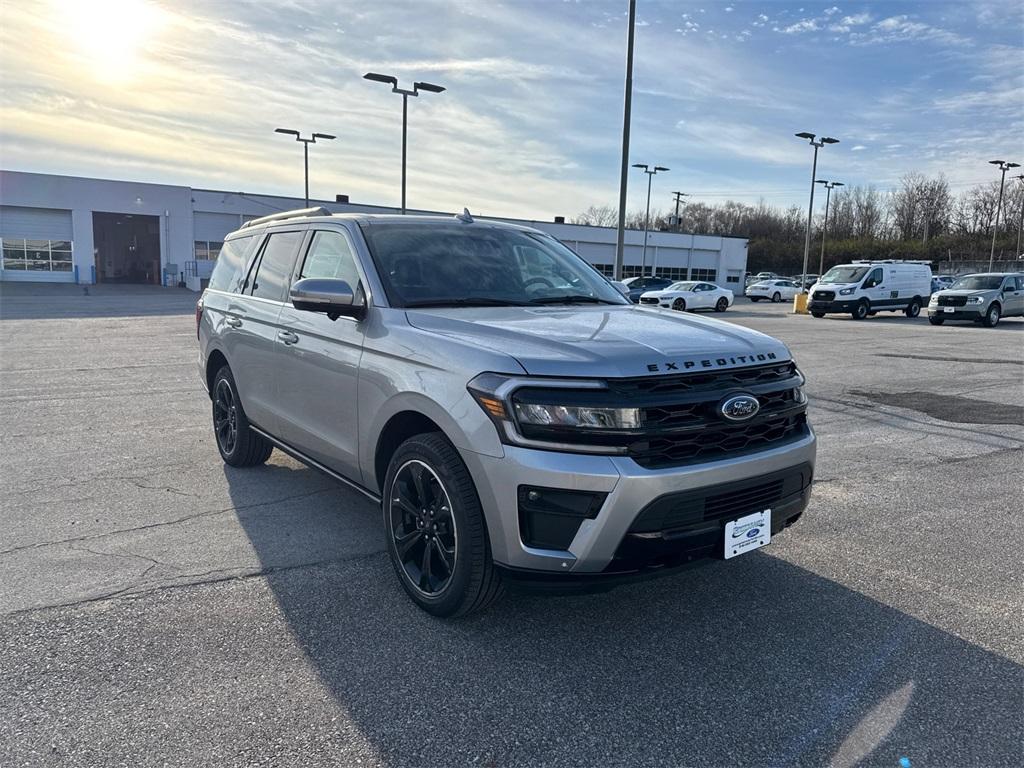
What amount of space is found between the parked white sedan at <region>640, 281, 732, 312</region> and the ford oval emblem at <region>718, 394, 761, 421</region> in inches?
1183

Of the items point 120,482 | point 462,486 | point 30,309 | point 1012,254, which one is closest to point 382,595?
point 462,486

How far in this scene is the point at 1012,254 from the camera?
72250 mm

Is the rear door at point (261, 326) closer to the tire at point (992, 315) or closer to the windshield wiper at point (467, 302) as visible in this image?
the windshield wiper at point (467, 302)

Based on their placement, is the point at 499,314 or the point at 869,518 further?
the point at 869,518

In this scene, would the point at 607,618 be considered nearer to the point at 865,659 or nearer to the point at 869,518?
the point at 865,659

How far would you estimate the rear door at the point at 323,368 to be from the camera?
3.91 metres

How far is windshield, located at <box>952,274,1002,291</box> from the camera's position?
26375 millimetres

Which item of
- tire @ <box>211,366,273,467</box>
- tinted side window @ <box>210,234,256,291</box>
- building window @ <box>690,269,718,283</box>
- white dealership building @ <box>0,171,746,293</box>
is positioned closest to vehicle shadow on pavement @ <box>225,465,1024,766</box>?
tire @ <box>211,366,273,467</box>

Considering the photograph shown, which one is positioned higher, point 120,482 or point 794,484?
point 794,484

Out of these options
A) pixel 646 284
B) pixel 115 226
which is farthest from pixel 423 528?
pixel 115 226

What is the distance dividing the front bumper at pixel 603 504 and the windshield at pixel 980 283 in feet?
94.1

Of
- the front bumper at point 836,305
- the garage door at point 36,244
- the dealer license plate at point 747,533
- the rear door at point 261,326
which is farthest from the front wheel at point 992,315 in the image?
the garage door at point 36,244

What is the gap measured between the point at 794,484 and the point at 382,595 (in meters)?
2.08

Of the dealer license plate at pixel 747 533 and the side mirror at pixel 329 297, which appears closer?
the dealer license plate at pixel 747 533
